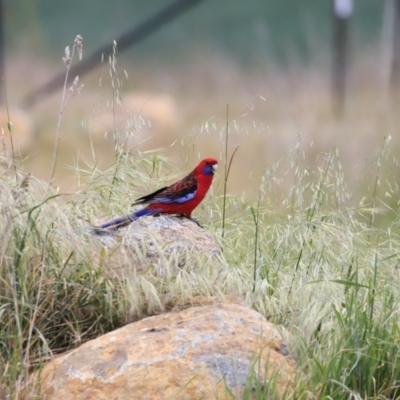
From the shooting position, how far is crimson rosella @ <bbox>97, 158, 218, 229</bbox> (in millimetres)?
3354

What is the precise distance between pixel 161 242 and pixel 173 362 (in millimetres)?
631

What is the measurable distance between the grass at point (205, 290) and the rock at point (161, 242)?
0.04 m

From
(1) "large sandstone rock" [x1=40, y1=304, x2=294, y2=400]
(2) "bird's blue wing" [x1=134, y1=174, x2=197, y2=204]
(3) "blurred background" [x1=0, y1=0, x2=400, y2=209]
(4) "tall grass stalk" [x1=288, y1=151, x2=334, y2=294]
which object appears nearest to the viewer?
(1) "large sandstone rock" [x1=40, y1=304, x2=294, y2=400]

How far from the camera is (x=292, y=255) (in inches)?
127

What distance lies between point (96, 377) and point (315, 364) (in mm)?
599

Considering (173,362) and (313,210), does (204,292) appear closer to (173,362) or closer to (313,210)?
(173,362)

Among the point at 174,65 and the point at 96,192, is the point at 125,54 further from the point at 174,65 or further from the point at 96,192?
the point at 96,192

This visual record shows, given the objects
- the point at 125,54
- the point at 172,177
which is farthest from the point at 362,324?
the point at 125,54

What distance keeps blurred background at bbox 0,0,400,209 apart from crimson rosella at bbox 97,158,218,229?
287 centimetres

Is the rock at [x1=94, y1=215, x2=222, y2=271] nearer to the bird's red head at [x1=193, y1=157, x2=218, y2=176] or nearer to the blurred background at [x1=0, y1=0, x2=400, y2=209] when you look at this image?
the bird's red head at [x1=193, y1=157, x2=218, y2=176]

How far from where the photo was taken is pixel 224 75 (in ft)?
34.8

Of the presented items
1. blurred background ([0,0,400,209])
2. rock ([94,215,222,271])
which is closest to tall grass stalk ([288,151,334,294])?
rock ([94,215,222,271])

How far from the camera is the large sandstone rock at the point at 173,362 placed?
2393 millimetres

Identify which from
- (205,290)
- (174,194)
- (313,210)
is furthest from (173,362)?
(174,194)
